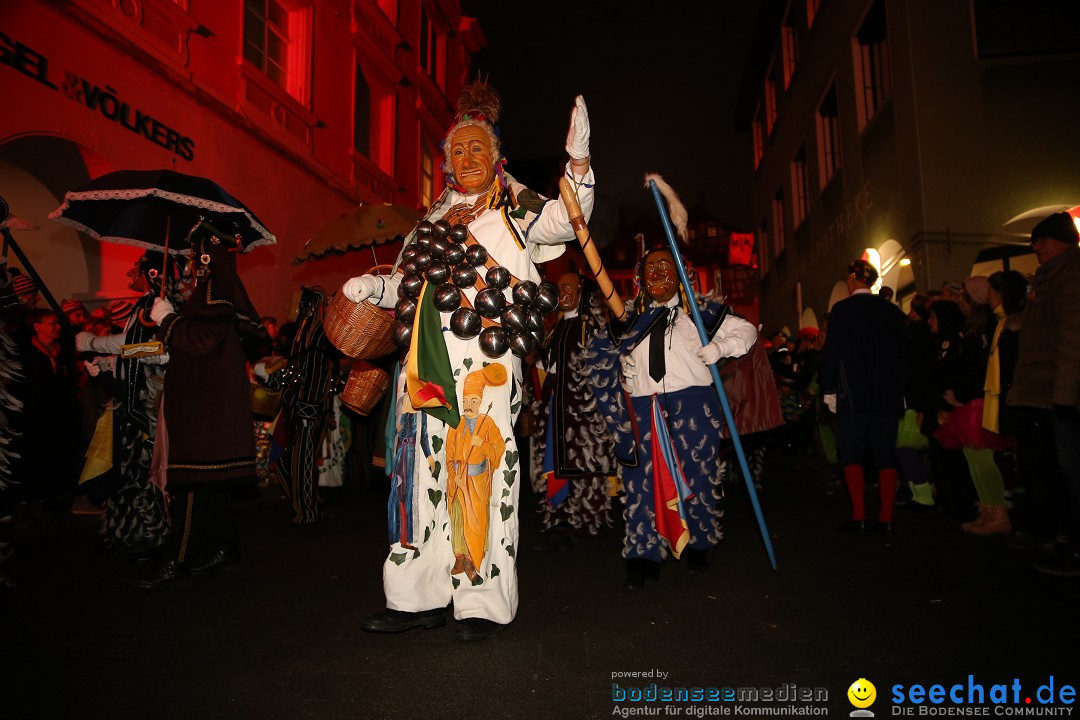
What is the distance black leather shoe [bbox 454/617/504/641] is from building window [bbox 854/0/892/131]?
1115cm

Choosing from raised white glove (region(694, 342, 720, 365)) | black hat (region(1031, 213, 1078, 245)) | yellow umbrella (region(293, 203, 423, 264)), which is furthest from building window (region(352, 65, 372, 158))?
black hat (region(1031, 213, 1078, 245))

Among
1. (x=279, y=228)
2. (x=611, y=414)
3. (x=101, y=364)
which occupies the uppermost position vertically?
(x=279, y=228)

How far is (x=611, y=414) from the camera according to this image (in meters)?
4.17

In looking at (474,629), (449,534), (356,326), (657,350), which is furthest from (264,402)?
(474,629)

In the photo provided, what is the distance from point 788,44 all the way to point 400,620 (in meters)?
20.8

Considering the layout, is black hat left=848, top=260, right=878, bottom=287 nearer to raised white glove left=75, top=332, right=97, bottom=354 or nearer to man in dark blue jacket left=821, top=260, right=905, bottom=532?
Answer: man in dark blue jacket left=821, top=260, right=905, bottom=532

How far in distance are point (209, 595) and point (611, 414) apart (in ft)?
8.13

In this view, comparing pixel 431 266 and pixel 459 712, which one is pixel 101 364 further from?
pixel 459 712

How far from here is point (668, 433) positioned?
403cm

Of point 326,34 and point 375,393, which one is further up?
point 326,34

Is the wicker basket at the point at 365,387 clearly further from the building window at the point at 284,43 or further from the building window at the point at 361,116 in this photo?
the building window at the point at 361,116

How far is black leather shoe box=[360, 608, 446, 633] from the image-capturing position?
113 inches

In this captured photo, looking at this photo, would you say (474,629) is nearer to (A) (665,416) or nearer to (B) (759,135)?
(A) (665,416)

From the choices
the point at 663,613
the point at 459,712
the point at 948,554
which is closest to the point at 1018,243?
the point at 948,554
